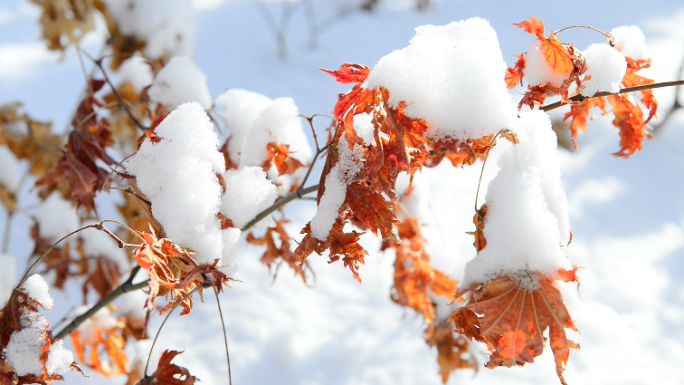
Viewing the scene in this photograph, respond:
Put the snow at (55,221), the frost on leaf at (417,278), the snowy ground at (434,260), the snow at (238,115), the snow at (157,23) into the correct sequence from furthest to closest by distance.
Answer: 1. the snow at (157,23)
2. the snowy ground at (434,260)
3. the snow at (55,221)
4. the frost on leaf at (417,278)
5. the snow at (238,115)

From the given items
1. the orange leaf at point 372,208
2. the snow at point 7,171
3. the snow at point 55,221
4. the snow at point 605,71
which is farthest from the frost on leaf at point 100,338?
the snow at point 605,71

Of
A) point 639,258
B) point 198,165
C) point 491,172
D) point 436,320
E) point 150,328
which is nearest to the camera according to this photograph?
point 198,165

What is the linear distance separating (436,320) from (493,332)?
0.83 metres

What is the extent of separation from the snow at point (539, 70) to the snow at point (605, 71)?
95 mm

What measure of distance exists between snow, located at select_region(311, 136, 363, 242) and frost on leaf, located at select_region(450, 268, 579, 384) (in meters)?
0.21

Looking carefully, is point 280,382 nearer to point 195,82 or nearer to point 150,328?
point 150,328

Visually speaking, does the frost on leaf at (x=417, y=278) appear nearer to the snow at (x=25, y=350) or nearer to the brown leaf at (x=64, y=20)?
the snow at (x=25, y=350)

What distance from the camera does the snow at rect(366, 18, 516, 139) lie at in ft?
2.09

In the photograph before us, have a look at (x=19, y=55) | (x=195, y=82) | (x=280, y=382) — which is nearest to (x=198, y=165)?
(x=195, y=82)

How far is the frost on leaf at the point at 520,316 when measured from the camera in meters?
0.63

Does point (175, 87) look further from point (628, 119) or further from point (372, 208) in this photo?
point (628, 119)

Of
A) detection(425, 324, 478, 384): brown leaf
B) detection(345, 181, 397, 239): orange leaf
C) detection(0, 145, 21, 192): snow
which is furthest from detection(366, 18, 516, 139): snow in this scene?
detection(0, 145, 21, 192): snow

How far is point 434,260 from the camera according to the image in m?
1.32

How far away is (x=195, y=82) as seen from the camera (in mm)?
1169
